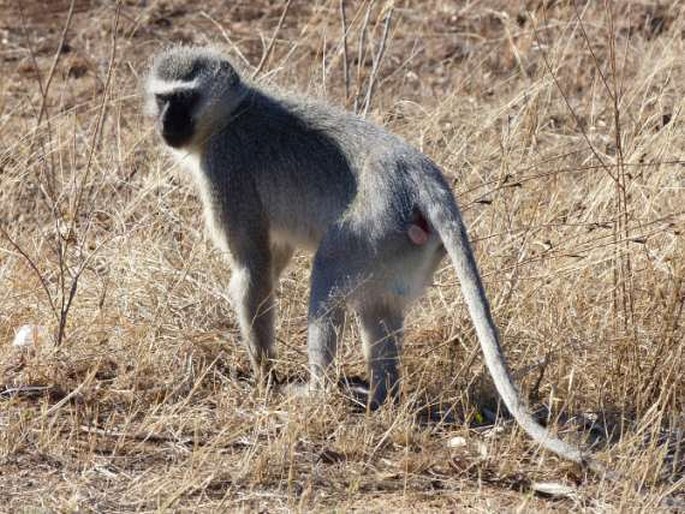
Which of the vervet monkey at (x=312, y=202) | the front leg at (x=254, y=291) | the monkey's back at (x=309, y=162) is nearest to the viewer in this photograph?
the vervet monkey at (x=312, y=202)

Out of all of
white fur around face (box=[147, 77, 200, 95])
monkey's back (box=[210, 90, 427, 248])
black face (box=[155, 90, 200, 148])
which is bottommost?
monkey's back (box=[210, 90, 427, 248])

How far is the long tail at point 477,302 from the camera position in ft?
14.2

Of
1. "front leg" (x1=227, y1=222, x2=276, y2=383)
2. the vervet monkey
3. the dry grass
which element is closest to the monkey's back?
the vervet monkey

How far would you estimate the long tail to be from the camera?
4316 millimetres

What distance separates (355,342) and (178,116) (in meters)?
1.20

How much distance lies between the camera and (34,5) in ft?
30.5

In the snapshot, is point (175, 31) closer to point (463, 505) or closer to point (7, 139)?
point (7, 139)

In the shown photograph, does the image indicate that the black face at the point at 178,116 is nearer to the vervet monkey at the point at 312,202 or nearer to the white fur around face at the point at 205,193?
the vervet monkey at the point at 312,202

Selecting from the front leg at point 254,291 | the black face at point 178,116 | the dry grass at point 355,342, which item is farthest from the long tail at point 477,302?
the black face at point 178,116

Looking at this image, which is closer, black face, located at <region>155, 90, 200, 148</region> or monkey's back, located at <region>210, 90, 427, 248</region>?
monkey's back, located at <region>210, 90, 427, 248</region>

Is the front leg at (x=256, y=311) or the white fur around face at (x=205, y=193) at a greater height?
the white fur around face at (x=205, y=193)

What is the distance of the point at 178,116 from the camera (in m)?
5.23

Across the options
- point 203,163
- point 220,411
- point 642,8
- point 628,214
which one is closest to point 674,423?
point 628,214

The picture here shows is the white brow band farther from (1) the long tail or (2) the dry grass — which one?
(1) the long tail
